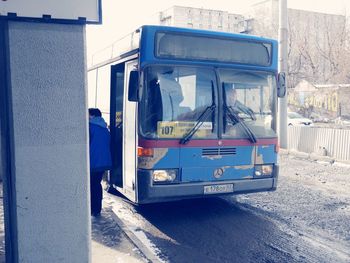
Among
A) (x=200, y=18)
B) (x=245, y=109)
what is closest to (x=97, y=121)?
(x=245, y=109)

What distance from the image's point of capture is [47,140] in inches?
137

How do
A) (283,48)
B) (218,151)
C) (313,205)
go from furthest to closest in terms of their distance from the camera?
(283,48)
(313,205)
(218,151)

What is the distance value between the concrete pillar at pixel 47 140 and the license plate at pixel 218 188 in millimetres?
2881

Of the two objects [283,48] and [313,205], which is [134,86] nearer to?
[313,205]

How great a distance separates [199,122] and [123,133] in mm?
1445

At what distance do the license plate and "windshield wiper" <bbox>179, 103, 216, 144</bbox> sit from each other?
0.86m

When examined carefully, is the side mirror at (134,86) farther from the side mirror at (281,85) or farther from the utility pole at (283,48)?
the utility pole at (283,48)

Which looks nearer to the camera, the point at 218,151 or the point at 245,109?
the point at 218,151

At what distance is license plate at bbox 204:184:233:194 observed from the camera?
6.23 m

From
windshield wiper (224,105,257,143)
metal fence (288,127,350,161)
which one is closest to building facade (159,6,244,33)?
metal fence (288,127,350,161)

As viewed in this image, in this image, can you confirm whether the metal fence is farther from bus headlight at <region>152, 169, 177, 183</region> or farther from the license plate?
bus headlight at <region>152, 169, 177, 183</region>

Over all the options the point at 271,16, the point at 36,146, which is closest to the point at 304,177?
the point at 36,146

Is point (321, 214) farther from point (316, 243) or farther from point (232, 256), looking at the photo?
point (232, 256)

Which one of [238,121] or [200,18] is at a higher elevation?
[200,18]
